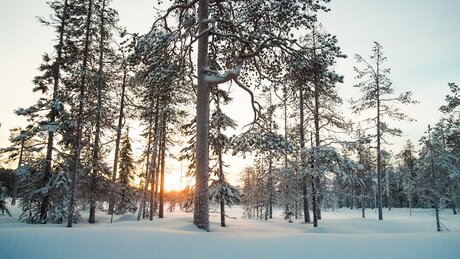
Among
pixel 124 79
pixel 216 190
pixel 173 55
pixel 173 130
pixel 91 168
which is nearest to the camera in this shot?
pixel 173 55

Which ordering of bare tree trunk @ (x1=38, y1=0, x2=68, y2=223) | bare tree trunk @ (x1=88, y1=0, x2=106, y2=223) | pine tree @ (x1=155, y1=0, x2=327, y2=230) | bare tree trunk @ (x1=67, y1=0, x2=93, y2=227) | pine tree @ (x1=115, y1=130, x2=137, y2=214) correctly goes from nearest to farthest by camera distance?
1. pine tree @ (x1=155, y1=0, x2=327, y2=230)
2. bare tree trunk @ (x1=67, y1=0, x2=93, y2=227)
3. bare tree trunk @ (x1=38, y1=0, x2=68, y2=223)
4. bare tree trunk @ (x1=88, y1=0, x2=106, y2=223)
5. pine tree @ (x1=115, y1=130, x2=137, y2=214)

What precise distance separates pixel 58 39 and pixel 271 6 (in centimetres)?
1554

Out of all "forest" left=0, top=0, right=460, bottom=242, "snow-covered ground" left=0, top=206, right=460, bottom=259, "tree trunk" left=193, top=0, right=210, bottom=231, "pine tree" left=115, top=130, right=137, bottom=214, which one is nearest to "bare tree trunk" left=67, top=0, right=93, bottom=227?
"forest" left=0, top=0, right=460, bottom=242

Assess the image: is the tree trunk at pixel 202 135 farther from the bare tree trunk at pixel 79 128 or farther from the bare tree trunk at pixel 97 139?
the bare tree trunk at pixel 97 139

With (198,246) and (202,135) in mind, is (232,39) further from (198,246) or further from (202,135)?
(198,246)

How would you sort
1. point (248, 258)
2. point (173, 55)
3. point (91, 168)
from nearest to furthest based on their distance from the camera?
point (248, 258)
point (173, 55)
point (91, 168)

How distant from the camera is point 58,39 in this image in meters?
18.2

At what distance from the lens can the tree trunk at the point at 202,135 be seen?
8.92 meters

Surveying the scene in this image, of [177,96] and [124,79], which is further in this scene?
[124,79]

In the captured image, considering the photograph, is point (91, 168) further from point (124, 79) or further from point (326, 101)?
point (326, 101)

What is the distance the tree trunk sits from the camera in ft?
29.3

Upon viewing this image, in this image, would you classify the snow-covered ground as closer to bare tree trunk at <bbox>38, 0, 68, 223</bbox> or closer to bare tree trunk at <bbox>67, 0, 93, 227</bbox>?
bare tree trunk at <bbox>67, 0, 93, 227</bbox>

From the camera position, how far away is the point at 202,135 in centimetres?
927

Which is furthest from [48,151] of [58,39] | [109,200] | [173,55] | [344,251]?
[344,251]
